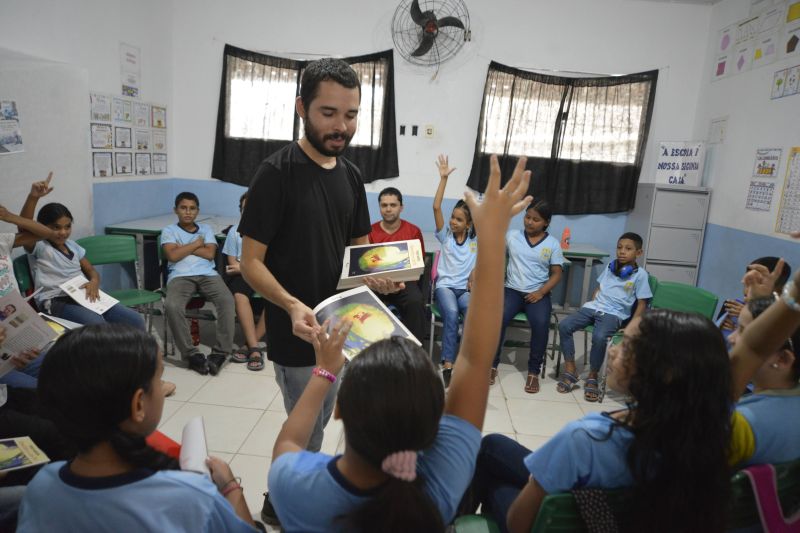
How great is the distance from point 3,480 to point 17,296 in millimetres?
827

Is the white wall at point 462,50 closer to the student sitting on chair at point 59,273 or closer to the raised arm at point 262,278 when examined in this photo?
the student sitting on chair at point 59,273

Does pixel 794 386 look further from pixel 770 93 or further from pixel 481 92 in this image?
pixel 481 92

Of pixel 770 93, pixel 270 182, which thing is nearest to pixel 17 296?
pixel 270 182

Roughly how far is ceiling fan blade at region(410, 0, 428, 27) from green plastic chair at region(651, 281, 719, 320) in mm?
3038

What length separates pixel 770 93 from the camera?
360 centimetres

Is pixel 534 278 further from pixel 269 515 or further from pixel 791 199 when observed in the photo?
pixel 269 515

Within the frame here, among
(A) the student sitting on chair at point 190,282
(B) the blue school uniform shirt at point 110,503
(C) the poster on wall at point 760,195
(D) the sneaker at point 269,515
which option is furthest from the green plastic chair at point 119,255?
(C) the poster on wall at point 760,195

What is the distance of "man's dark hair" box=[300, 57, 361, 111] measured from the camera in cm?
140

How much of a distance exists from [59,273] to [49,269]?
6cm

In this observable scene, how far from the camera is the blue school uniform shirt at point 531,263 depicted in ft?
11.8

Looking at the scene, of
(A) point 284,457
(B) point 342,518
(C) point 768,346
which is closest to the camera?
(B) point 342,518

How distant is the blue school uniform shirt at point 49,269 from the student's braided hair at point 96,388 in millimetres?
2394

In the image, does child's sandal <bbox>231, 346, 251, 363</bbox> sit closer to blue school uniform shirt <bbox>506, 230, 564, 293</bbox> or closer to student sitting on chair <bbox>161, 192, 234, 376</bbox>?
student sitting on chair <bbox>161, 192, 234, 376</bbox>

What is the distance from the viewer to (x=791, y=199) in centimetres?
329
